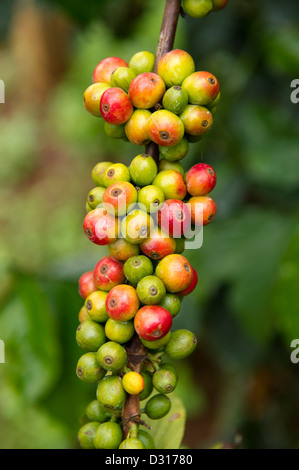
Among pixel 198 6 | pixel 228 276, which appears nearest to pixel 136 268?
pixel 198 6

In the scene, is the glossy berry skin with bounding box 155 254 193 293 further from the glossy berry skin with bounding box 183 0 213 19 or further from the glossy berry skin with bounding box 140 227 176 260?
the glossy berry skin with bounding box 183 0 213 19

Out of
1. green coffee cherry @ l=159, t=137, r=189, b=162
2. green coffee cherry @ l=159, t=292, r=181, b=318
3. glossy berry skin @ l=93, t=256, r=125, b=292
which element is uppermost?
green coffee cherry @ l=159, t=137, r=189, b=162

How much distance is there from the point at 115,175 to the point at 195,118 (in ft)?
0.42

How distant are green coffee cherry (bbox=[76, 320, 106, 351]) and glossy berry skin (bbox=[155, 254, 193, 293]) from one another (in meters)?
0.12

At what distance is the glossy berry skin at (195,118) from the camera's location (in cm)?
67

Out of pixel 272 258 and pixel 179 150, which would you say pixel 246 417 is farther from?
pixel 179 150

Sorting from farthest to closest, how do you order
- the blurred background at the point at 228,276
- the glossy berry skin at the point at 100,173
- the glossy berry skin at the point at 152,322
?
the blurred background at the point at 228,276 → the glossy berry skin at the point at 100,173 → the glossy berry skin at the point at 152,322

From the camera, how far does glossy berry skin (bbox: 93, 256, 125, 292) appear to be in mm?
682

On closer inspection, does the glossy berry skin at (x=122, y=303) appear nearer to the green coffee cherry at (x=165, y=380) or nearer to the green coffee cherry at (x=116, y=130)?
the green coffee cherry at (x=165, y=380)

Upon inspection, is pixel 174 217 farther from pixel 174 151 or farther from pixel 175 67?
pixel 175 67

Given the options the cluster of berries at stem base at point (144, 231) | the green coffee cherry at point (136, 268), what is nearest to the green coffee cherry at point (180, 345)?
the cluster of berries at stem base at point (144, 231)

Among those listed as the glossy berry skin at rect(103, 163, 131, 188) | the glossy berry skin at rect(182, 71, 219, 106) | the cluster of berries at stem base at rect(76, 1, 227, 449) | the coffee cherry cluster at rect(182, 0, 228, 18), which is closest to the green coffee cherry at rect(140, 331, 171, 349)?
the cluster of berries at stem base at rect(76, 1, 227, 449)

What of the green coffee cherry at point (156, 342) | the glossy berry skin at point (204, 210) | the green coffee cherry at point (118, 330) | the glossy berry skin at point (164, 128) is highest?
the glossy berry skin at point (164, 128)

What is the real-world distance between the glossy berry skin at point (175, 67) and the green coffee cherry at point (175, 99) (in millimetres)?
21
